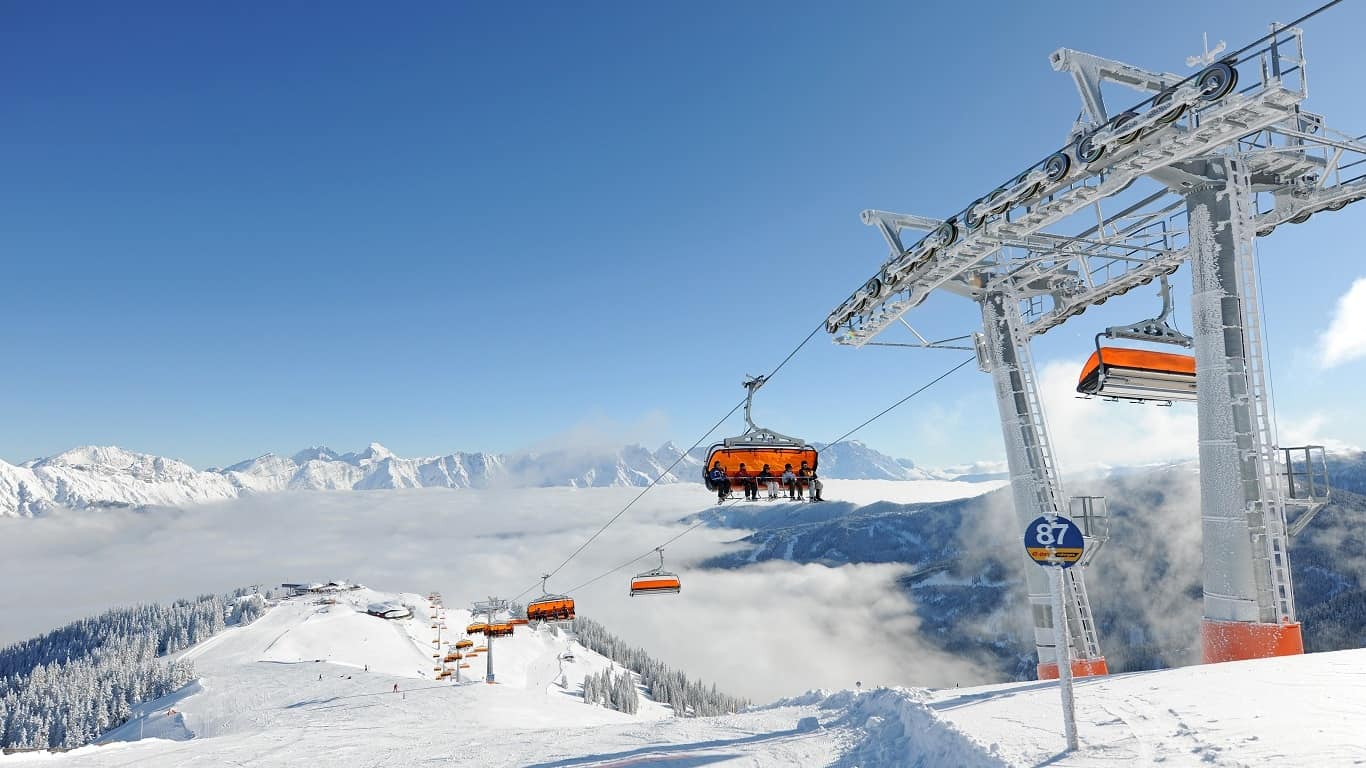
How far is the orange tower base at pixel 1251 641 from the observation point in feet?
44.1

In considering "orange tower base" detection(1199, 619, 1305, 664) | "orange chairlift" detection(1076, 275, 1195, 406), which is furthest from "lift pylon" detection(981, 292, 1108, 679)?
"orange tower base" detection(1199, 619, 1305, 664)

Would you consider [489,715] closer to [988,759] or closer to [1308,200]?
[988,759]

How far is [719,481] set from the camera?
71.8 feet

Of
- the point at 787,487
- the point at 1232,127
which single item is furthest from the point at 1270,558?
the point at 787,487

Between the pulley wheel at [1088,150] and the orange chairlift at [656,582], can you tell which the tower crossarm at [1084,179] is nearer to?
the pulley wheel at [1088,150]

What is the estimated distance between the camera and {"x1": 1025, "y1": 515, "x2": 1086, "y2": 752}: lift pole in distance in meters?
8.14

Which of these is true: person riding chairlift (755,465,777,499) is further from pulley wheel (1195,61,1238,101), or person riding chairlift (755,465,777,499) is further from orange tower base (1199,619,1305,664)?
pulley wheel (1195,61,1238,101)

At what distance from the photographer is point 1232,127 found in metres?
11.7

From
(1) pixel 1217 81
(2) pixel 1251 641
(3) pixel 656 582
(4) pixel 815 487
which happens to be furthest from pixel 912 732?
(3) pixel 656 582

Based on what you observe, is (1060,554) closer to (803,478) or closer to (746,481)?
(746,481)

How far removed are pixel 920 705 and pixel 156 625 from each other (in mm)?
235400

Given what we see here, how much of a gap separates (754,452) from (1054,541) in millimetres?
13864

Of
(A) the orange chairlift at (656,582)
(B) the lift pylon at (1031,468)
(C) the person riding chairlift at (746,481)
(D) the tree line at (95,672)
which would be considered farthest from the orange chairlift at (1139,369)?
(D) the tree line at (95,672)

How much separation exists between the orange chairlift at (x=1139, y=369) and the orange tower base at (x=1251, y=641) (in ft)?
22.0
